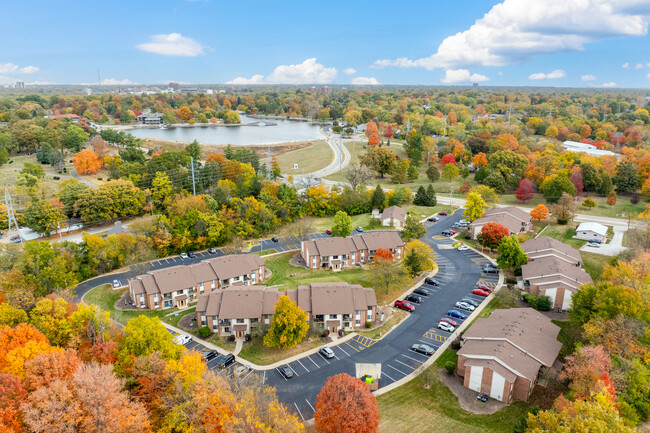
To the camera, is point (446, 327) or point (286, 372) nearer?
point (286, 372)

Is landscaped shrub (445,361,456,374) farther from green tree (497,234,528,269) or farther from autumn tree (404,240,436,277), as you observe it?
green tree (497,234,528,269)

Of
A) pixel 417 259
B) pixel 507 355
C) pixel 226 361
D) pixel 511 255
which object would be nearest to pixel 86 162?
pixel 226 361

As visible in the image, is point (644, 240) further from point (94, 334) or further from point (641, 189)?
point (94, 334)

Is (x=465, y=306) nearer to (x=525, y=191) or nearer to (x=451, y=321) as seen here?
(x=451, y=321)

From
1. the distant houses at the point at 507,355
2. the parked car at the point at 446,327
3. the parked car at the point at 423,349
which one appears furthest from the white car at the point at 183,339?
the distant houses at the point at 507,355

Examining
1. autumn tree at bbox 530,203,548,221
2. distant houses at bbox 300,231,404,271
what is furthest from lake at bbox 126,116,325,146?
autumn tree at bbox 530,203,548,221

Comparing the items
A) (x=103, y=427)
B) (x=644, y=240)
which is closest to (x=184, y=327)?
(x=103, y=427)

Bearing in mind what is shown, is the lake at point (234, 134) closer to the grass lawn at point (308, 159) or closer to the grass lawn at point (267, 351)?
the grass lawn at point (308, 159)
